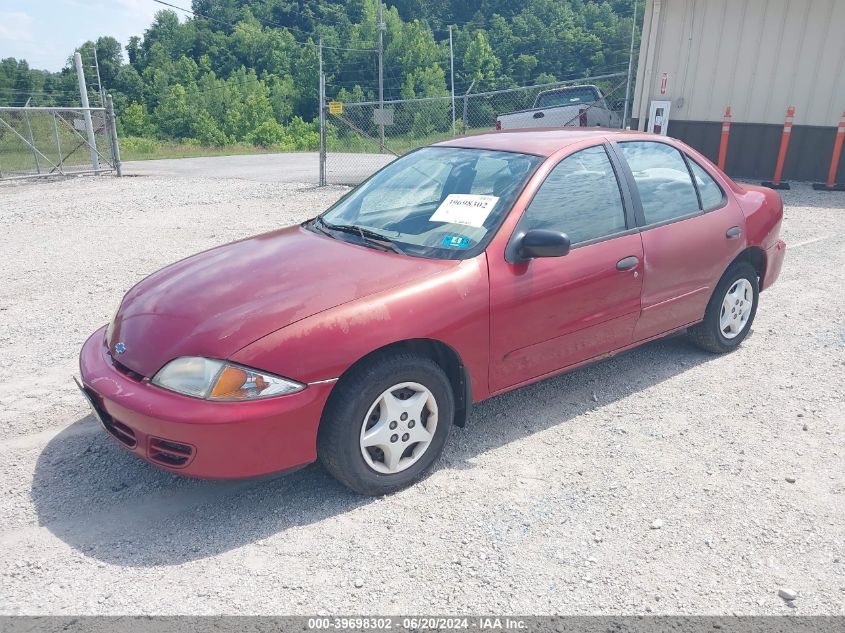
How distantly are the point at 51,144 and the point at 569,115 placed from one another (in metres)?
13.7

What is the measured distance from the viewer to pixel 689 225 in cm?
419

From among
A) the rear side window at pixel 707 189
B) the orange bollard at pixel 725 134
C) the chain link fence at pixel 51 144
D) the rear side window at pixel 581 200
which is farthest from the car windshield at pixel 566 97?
the rear side window at pixel 581 200

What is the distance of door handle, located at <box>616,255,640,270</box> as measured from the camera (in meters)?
3.75

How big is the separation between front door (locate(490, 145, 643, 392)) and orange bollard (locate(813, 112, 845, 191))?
10.4m

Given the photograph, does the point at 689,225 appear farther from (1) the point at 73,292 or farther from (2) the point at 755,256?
(1) the point at 73,292

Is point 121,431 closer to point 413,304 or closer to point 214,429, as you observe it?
point 214,429

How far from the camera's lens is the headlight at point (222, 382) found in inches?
106

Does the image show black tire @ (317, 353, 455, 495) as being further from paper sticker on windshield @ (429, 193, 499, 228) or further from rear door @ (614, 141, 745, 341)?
rear door @ (614, 141, 745, 341)

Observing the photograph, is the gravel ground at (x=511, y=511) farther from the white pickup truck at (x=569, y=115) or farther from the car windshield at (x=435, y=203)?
the white pickup truck at (x=569, y=115)

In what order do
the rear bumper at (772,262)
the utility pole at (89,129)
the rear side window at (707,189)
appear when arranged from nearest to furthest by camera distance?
the rear side window at (707,189), the rear bumper at (772,262), the utility pole at (89,129)

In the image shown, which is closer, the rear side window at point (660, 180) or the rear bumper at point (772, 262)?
the rear side window at point (660, 180)

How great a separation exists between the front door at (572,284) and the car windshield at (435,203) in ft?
0.57

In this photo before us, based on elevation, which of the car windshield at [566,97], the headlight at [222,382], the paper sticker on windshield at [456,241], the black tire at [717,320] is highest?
the car windshield at [566,97]

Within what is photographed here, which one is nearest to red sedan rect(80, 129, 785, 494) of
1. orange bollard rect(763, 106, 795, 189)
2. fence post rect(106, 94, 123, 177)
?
orange bollard rect(763, 106, 795, 189)
